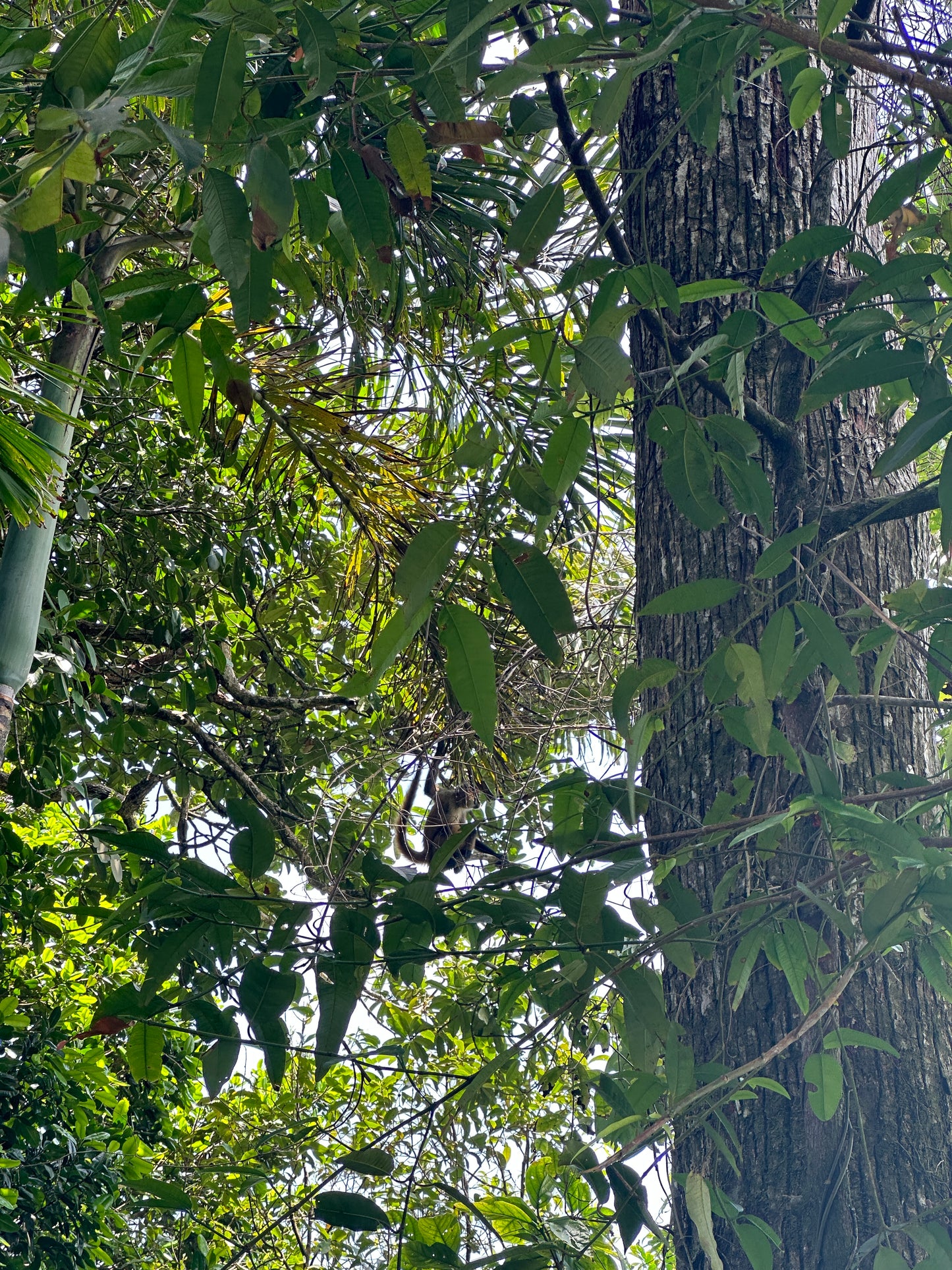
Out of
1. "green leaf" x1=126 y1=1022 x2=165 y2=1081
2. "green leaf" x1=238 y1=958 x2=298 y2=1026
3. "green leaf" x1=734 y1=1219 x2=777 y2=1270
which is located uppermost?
"green leaf" x1=238 y1=958 x2=298 y2=1026

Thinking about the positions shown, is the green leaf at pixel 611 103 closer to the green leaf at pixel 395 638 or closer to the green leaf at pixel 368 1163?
the green leaf at pixel 395 638

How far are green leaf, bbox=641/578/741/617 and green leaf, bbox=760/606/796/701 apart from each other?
0.04 meters

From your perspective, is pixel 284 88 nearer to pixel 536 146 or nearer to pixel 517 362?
pixel 536 146

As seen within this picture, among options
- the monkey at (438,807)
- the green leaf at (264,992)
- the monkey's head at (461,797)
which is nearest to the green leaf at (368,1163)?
the green leaf at (264,992)

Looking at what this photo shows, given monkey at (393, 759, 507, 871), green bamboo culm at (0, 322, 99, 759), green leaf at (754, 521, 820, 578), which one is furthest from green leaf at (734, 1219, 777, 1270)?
monkey at (393, 759, 507, 871)

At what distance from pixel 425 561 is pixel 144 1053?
0.53 m

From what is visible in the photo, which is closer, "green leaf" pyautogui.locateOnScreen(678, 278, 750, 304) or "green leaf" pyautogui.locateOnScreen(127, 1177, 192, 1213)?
"green leaf" pyautogui.locateOnScreen(678, 278, 750, 304)

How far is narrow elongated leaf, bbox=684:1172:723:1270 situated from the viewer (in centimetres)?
73

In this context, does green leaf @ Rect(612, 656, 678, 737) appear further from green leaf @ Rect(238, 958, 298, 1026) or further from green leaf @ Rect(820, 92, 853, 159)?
green leaf @ Rect(820, 92, 853, 159)

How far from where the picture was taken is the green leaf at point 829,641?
781mm

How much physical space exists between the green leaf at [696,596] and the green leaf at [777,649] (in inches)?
1.5

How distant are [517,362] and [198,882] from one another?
1811 mm

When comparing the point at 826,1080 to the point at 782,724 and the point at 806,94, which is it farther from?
the point at 806,94

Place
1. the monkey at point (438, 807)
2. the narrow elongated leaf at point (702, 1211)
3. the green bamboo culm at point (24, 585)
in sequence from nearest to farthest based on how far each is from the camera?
the narrow elongated leaf at point (702, 1211) < the green bamboo culm at point (24, 585) < the monkey at point (438, 807)
